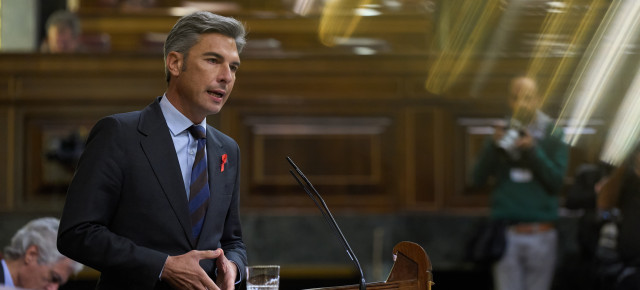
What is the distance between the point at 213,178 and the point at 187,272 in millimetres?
243

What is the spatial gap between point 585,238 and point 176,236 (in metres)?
2.84

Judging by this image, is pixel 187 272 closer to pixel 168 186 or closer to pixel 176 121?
pixel 168 186

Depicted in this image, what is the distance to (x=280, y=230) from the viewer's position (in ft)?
14.4

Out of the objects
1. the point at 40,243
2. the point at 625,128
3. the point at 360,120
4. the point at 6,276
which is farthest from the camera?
the point at 360,120

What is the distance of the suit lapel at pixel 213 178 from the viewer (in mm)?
1724

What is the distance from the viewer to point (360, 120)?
455 centimetres

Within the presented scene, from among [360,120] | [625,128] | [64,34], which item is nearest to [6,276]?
[360,120]

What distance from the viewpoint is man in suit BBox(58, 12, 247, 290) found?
63.1 inches

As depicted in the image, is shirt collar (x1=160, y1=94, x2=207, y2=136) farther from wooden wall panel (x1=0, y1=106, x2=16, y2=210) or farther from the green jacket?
wooden wall panel (x1=0, y1=106, x2=16, y2=210)

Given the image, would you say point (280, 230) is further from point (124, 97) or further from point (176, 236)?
point (176, 236)

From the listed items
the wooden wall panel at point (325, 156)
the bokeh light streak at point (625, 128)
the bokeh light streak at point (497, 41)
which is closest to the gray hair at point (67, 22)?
the wooden wall panel at point (325, 156)

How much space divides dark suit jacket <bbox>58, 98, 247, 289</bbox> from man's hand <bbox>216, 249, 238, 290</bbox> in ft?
0.14

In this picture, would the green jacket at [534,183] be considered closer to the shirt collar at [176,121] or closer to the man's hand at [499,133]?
the man's hand at [499,133]

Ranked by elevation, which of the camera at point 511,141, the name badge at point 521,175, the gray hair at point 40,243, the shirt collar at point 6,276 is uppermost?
the camera at point 511,141
